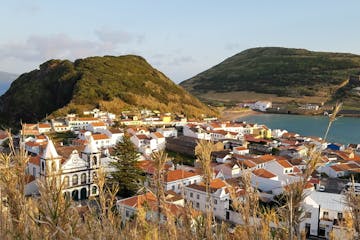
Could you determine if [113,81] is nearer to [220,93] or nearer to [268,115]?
[268,115]

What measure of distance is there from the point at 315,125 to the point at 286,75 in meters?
52.5

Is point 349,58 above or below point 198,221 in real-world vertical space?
above

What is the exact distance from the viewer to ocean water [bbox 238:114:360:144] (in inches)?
1819

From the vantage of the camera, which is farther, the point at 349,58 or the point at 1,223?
the point at 349,58

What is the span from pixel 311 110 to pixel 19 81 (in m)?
62.7

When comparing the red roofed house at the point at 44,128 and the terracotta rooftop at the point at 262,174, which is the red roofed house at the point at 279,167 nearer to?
the terracotta rooftop at the point at 262,174

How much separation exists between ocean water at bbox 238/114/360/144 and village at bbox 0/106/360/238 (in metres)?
12.8

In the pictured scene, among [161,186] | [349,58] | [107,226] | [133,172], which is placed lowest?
[133,172]

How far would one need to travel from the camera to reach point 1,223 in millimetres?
2666

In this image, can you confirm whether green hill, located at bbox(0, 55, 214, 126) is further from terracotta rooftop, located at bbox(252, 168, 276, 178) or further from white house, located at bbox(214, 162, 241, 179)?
terracotta rooftop, located at bbox(252, 168, 276, 178)

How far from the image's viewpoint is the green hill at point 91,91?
55.3m

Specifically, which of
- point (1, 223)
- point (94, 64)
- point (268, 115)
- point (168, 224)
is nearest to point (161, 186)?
point (168, 224)

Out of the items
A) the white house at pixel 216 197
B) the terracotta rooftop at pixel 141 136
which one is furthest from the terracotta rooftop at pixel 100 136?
the white house at pixel 216 197

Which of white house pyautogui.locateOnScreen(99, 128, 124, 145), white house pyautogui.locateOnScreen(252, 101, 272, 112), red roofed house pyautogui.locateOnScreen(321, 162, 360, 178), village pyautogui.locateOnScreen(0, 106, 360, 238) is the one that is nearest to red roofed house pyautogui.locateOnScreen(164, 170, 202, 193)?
village pyautogui.locateOnScreen(0, 106, 360, 238)
